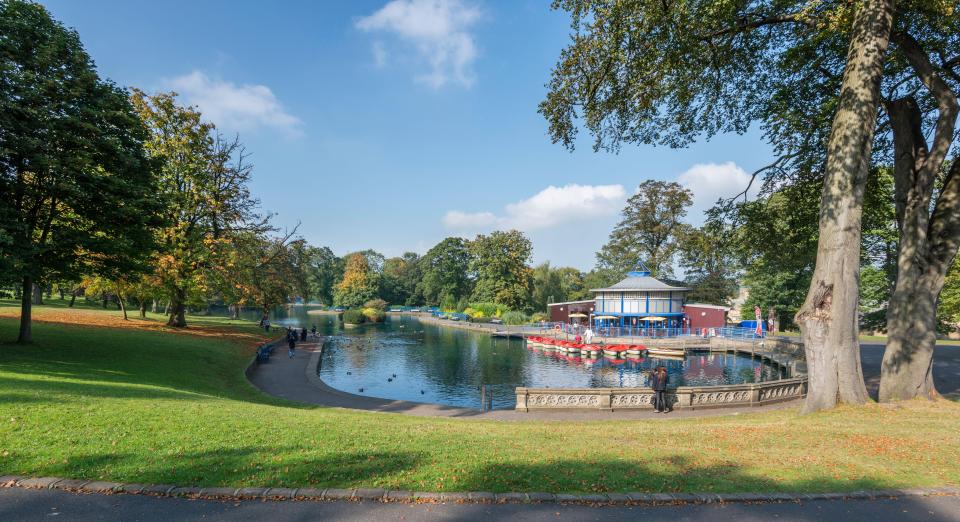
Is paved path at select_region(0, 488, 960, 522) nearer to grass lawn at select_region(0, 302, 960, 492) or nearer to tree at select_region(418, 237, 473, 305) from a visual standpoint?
grass lawn at select_region(0, 302, 960, 492)

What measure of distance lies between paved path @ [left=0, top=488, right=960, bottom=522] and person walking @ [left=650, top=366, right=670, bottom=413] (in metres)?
9.75

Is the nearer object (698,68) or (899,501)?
(899,501)

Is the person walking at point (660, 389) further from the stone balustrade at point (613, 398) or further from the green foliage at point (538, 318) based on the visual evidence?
the green foliage at point (538, 318)

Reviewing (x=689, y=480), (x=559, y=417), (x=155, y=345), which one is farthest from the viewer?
(x=155, y=345)

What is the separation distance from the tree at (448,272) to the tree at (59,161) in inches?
3015

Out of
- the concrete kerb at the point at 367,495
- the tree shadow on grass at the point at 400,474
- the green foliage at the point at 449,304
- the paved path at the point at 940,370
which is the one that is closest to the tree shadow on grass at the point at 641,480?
the tree shadow on grass at the point at 400,474

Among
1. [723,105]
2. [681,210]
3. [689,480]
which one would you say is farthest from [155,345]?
[681,210]

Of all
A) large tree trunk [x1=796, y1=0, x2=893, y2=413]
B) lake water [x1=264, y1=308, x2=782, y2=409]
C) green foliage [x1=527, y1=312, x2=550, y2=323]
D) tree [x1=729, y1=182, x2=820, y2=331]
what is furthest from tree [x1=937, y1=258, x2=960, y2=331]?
green foliage [x1=527, y1=312, x2=550, y2=323]

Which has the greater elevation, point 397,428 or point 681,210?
point 681,210

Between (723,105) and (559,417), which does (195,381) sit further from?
(723,105)

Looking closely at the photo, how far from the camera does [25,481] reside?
608 cm

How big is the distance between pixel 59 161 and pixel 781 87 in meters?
26.9

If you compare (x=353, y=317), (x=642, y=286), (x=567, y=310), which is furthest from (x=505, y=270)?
(x=642, y=286)

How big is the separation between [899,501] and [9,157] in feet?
85.2
